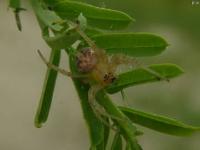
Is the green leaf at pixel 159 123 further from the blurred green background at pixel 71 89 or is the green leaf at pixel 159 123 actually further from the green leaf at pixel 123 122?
the blurred green background at pixel 71 89

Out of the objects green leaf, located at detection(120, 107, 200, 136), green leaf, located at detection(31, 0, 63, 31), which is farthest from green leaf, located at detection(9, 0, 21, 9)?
green leaf, located at detection(120, 107, 200, 136)

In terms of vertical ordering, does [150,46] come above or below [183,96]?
above

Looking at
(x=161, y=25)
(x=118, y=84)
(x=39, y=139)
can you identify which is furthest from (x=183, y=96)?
(x=118, y=84)

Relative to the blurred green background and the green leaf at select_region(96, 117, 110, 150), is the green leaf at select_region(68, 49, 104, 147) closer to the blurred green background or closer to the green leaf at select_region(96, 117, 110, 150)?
the green leaf at select_region(96, 117, 110, 150)

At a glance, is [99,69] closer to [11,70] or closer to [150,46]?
[150,46]

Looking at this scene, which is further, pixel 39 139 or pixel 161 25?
pixel 39 139

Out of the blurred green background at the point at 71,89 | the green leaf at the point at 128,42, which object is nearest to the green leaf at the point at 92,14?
the green leaf at the point at 128,42

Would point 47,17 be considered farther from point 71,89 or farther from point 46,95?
point 71,89
